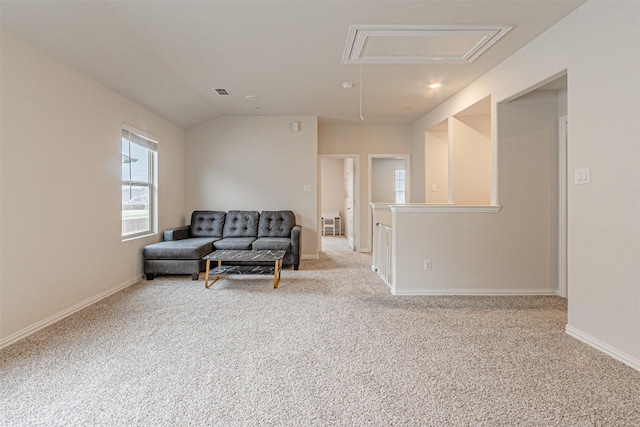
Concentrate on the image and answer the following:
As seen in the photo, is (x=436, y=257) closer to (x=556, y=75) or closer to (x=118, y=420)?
(x=556, y=75)

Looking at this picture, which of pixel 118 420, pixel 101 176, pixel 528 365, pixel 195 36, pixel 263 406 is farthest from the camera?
pixel 101 176

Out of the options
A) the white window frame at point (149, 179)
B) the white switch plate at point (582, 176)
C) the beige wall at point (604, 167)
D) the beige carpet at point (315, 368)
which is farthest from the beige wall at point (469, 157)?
the white window frame at point (149, 179)

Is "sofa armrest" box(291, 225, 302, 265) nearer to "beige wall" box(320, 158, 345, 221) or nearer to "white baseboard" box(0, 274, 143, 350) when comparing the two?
"white baseboard" box(0, 274, 143, 350)

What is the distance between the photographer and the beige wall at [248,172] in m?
5.81

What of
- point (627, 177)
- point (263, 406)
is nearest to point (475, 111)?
point (627, 177)

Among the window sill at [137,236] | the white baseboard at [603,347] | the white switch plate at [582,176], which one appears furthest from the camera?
the window sill at [137,236]

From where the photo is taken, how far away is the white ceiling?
2465mm

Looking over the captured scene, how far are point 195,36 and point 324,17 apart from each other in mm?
1140

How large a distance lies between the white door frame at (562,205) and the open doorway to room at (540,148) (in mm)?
12

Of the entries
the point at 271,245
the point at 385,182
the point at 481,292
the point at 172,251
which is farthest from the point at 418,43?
the point at 385,182

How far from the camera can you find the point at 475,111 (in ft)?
14.4

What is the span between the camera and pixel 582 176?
8.05 feet

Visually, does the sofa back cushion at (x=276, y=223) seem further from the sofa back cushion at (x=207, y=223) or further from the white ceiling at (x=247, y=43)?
the white ceiling at (x=247, y=43)

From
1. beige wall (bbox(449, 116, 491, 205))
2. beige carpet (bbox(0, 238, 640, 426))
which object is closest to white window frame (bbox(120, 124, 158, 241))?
beige carpet (bbox(0, 238, 640, 426))
